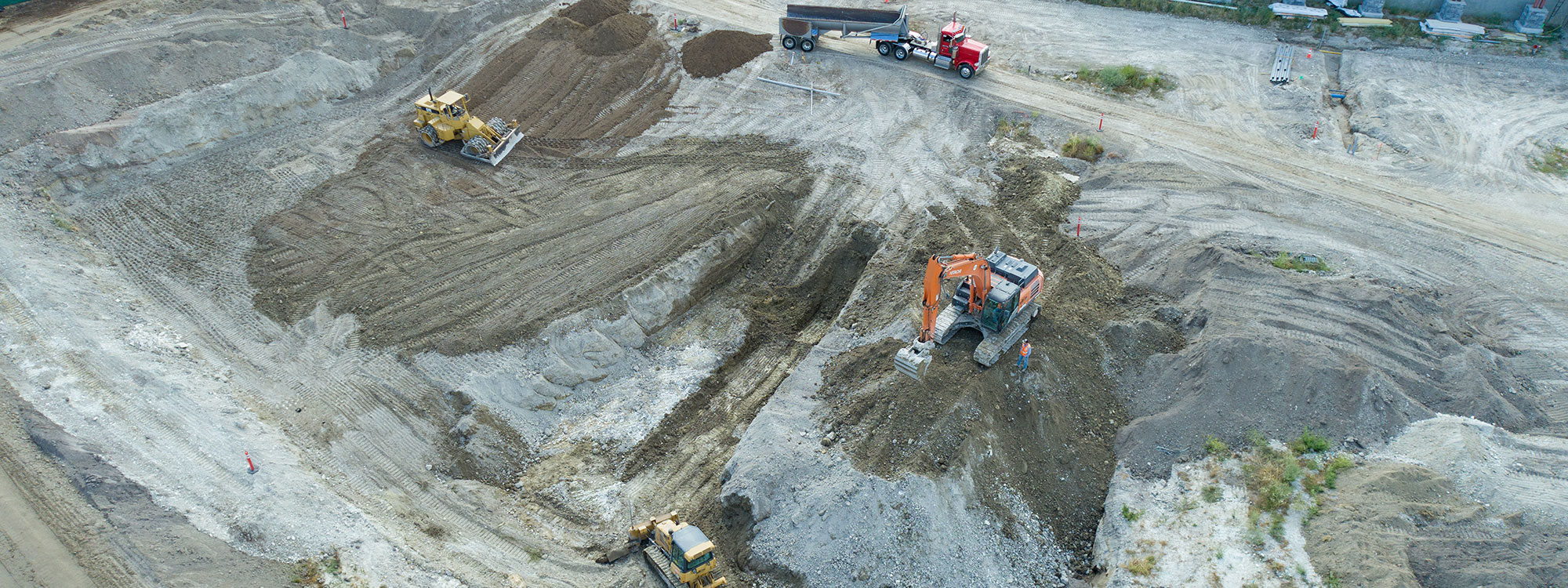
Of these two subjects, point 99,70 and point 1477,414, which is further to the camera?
point 99,70

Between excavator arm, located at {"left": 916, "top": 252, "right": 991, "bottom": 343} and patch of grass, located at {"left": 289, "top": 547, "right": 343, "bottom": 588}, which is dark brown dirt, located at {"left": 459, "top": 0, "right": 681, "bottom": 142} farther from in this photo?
patch of grass, located at {"left": 289, "top": 547, "right": 343, "bottom": 588}

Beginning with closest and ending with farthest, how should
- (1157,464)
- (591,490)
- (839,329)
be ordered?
(1157,464), (591,490), (839,329)

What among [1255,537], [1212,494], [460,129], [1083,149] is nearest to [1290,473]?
[1212,494]

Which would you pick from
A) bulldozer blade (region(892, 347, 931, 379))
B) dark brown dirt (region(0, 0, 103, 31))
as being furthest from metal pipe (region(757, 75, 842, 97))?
dark brown dirt (region(0, 0, 103, 31))

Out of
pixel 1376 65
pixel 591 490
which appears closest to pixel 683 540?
pixel 591 490

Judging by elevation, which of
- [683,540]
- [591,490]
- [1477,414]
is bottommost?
[591,490]

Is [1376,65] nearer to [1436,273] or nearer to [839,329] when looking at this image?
[1436,273]

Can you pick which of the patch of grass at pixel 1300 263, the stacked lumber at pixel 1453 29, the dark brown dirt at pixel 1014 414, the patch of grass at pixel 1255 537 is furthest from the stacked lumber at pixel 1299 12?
the patch of grass at pixel 1255 537
